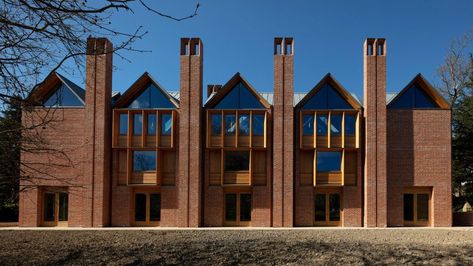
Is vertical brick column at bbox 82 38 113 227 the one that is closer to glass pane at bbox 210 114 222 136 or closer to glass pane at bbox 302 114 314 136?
glass pane at bbox 210 114 222 136

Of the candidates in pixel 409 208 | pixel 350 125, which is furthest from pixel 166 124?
pixel 409 208

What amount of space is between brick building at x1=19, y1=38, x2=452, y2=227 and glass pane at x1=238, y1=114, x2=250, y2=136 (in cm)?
6

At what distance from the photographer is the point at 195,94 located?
21969 mm

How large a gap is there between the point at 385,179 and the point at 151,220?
12.7 m

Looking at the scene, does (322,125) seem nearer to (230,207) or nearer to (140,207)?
(230,207)

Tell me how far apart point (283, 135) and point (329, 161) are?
2.88 meters

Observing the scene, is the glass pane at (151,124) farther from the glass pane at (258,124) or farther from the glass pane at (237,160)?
the glass pane at (258,124)

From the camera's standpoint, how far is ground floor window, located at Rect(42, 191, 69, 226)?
21.9 meters

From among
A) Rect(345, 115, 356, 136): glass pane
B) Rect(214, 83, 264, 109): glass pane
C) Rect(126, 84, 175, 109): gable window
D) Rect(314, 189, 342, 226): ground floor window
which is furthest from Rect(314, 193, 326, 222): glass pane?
Rect(126, 84, 175, 109): gable window

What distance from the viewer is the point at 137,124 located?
22.2 meters

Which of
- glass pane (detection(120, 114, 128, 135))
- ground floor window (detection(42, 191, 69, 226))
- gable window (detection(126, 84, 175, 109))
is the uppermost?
gable window (detection(126, 84, 175, 109))

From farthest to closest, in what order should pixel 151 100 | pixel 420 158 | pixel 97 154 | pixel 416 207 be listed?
pixel 151 100 < pixel 416 207 < pixel 420 158 < pixel 97 154

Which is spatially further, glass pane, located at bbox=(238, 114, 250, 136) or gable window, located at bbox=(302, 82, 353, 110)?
gable window, located at bbox=(302, 82, 353, 110)

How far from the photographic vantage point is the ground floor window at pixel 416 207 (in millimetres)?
21875
